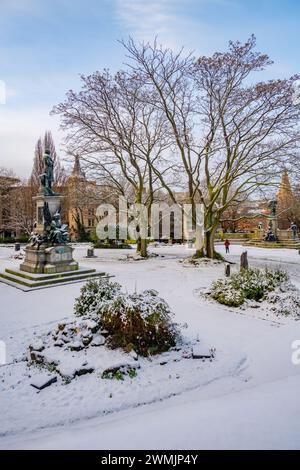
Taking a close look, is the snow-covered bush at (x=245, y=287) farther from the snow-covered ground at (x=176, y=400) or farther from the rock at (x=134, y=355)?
the rock at (x=134, y=355)

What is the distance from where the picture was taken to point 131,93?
1764cm

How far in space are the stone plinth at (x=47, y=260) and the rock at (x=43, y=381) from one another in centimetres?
873

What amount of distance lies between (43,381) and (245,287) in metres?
6.86

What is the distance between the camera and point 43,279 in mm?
12258

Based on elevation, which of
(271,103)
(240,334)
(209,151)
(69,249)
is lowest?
(240,334)

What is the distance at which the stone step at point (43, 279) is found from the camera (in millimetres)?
11820

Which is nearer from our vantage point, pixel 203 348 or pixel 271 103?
pixel 203 348

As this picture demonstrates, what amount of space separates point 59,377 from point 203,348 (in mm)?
2836

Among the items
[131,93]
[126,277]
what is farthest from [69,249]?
[131,93]

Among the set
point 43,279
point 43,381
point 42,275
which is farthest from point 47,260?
point 43,381

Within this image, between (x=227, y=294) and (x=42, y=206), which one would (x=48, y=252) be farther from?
(x=227, y=294)

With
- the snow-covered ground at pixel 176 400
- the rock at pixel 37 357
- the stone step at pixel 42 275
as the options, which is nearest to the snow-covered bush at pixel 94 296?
the snow-covered ground at pixel 176 400
